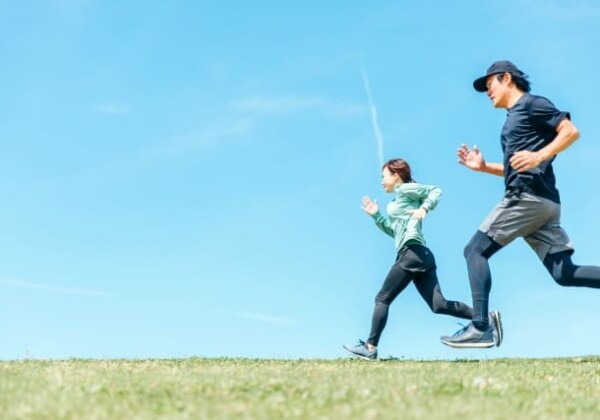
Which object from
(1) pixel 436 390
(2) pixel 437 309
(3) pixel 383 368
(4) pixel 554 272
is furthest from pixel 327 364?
(1) pixel 436 390

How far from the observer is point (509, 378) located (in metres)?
9.18

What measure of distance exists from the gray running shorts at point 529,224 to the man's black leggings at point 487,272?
10cm

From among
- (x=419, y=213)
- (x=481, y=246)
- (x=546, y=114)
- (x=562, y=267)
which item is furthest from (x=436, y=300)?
(x=546, y=114)

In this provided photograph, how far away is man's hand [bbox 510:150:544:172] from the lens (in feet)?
35.0

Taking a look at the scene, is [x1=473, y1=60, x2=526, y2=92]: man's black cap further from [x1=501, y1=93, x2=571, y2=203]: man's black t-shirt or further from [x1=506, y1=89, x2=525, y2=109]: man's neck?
[x1=501, y1=93, x2=571, y2=203]: man's black t-shirt

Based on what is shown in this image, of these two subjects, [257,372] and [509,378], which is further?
[257,372]

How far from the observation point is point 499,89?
11492 millimetres

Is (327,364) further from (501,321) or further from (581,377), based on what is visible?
(581,377)

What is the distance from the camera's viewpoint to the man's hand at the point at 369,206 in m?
13.6

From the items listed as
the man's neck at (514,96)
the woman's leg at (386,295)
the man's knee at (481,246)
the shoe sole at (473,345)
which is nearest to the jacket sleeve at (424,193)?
the woman's leg at (386,295)

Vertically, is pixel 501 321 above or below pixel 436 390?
above

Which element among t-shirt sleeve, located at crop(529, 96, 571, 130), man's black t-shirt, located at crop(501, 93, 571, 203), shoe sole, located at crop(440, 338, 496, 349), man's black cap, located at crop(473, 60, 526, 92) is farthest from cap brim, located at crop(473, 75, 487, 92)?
shoe sole, located at crop(440, 338, 496, 349)

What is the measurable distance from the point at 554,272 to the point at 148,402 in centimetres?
643

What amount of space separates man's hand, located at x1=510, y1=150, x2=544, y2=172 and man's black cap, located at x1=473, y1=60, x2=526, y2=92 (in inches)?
48.7
